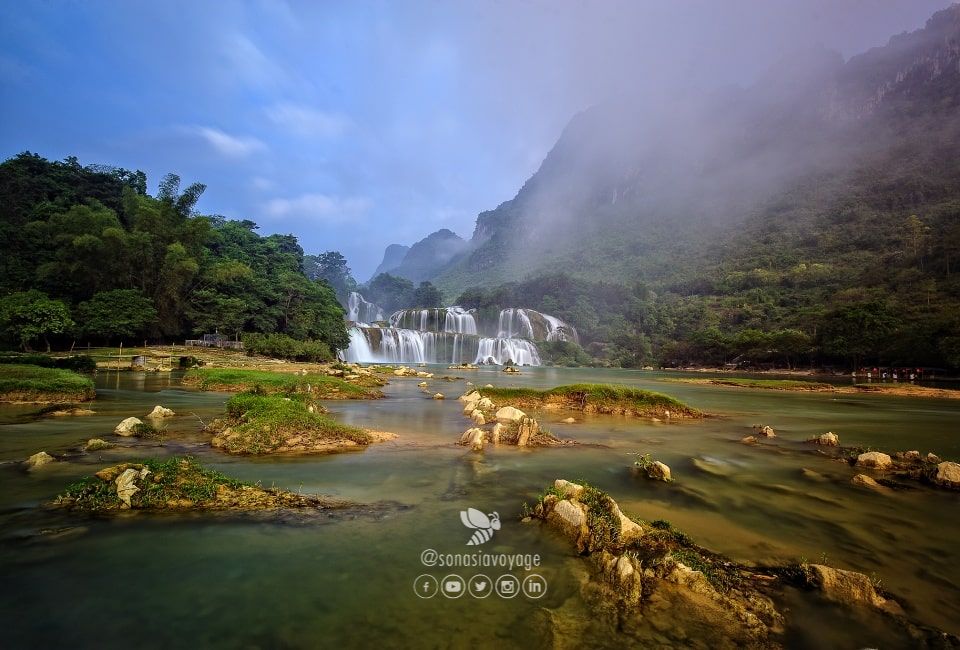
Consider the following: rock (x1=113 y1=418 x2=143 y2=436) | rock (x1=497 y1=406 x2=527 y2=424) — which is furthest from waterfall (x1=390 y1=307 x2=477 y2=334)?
rock (x1=113 y1=418 x2=143 y2=436)

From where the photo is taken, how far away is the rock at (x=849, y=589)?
339 centimetres

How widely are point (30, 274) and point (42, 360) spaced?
104 feet

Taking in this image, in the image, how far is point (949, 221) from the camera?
71625 mm

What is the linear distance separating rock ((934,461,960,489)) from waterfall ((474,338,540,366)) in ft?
195

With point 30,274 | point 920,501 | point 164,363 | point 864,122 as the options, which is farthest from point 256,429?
point 864,122

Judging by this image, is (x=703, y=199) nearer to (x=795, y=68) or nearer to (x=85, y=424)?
(x=795, y=68)

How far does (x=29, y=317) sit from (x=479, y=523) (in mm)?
A: 40071

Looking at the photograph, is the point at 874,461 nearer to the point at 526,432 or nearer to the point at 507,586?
the point at 526,432

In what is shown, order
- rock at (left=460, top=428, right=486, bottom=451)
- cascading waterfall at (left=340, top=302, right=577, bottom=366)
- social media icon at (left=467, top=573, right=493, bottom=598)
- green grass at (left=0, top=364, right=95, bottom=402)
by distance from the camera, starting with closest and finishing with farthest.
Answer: social media icon at (left=467, top=573, right=493, bottom=598)
rock at (left=460, top=428, right=486, bottom=451)
green grass at (left=0, top=364, right=95, bottom=402)
cascading waterfall at (left=340, top=302, right=577, bottom=366)

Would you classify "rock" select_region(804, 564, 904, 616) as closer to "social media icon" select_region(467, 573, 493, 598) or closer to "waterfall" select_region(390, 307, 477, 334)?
"social media icon" select_region(467, 573, 493, 598)

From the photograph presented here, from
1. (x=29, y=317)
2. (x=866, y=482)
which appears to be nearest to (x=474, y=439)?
(x=866, y=482)

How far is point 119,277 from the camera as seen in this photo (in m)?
39.3

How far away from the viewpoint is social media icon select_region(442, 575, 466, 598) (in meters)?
3.49

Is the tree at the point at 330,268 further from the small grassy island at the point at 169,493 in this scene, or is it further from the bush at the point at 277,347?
the small grassy island at the point at 169,493
